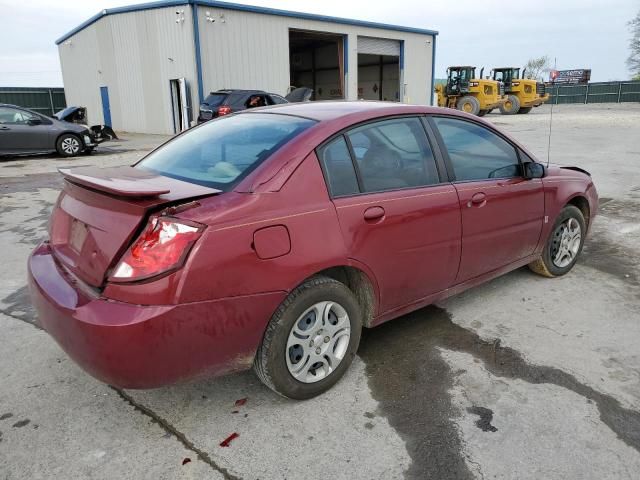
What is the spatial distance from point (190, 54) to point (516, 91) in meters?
22.1

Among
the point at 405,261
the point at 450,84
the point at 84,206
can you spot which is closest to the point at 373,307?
the point at 405,261

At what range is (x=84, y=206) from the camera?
103 inches

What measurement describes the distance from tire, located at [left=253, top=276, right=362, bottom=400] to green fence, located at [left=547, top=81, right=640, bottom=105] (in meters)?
48.3

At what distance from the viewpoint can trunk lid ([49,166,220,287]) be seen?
2291 mm

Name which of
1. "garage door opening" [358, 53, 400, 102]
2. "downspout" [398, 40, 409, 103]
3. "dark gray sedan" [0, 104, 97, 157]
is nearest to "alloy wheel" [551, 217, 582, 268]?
"dark gray sedan" [0, 104, 97, 157]

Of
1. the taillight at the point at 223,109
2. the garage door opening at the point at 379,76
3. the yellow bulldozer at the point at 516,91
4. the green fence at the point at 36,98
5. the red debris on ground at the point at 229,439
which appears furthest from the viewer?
the garage door opening at the point at 379,76

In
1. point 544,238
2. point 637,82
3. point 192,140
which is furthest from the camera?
point 637,82

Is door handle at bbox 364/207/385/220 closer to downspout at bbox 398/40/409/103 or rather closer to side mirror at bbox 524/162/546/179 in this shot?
side mirror at bbox 524/162/546/179

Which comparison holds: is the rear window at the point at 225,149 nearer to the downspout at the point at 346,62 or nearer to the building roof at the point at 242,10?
the building roof at the point at 242,10

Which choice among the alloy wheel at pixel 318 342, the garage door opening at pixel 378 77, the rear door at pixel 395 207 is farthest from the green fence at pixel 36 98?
the alloy wheel at pixel 318 342

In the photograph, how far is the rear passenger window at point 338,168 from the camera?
2738 mm

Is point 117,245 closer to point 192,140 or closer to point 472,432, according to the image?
point 192,140

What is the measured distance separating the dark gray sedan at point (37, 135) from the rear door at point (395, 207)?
43.2 feet

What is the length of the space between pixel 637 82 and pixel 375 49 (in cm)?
3043
